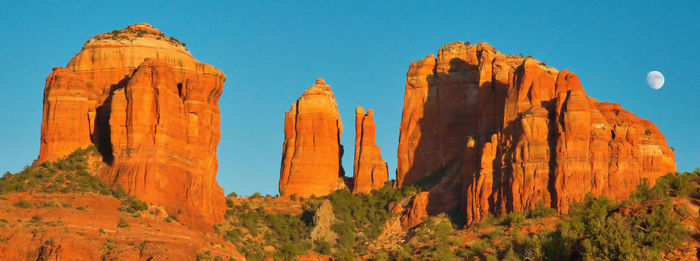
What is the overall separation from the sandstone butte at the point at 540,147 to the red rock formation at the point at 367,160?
7.09 m

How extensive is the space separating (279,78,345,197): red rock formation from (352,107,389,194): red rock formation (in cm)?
224

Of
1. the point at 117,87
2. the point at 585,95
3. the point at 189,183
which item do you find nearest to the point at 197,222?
the point at 189,183

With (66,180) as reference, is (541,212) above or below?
below

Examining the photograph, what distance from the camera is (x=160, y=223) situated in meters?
101

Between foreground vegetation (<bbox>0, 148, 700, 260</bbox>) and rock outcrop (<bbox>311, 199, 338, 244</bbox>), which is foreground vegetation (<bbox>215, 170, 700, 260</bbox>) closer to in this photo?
foreground vegetation (<bbox>0, 148, 700, 260</bbox>)

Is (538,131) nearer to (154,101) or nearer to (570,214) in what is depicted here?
(570,214)

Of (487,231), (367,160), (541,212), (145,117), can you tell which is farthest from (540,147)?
(145,117)

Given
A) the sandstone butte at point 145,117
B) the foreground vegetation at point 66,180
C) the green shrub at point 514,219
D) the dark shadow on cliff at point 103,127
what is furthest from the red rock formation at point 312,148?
the foreground vegetation at point 66,180

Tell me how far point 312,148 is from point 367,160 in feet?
19.4

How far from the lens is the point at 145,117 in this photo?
107m

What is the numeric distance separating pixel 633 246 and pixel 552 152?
1243 inches

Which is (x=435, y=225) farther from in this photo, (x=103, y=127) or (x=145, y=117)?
(x=103, y=127)

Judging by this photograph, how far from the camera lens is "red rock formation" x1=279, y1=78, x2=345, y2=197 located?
142 metres

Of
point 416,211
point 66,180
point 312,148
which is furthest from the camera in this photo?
point 312,148
